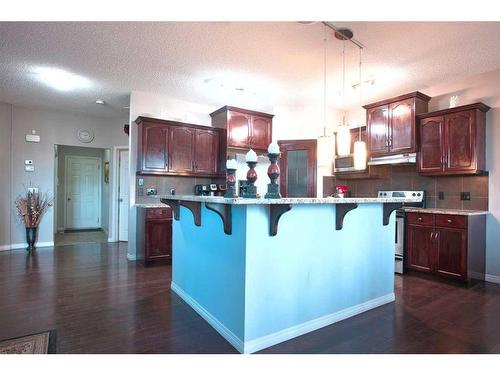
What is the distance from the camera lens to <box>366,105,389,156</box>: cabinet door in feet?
14.2

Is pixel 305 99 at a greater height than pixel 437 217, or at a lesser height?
greater

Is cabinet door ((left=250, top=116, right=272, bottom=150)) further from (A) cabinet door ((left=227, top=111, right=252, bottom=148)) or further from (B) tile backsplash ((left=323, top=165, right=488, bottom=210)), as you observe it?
(B) tile backsplash ((left=323, top=165, right=488, bottom=210))

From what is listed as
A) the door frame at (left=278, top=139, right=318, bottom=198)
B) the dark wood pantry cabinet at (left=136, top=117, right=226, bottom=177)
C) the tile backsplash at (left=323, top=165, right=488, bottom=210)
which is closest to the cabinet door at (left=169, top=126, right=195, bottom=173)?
the dark wood pantry cabinet at (left=136, top=117, right=226, bottom=177)

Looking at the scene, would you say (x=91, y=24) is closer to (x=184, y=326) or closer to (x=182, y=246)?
(x=182, y=246)

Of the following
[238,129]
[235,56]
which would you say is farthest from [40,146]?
[235,56]

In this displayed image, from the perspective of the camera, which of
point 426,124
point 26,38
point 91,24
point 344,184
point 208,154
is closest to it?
point 91,24

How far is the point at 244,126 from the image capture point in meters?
4.95

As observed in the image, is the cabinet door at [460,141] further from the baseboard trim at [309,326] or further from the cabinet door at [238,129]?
the cabinet door at [238,129]

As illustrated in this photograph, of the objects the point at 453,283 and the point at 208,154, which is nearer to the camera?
the point at 453,283

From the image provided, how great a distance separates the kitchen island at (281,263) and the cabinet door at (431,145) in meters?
1.57

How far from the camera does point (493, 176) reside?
3.57 m

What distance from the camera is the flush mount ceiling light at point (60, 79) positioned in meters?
3.76
